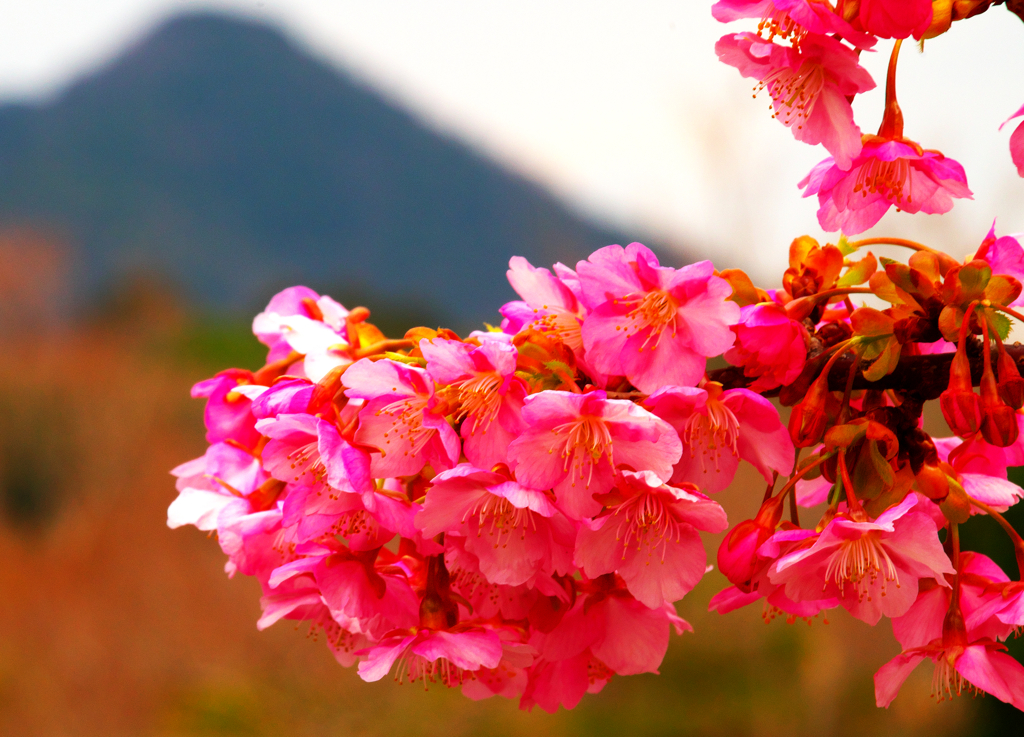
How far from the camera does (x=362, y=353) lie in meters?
0.63

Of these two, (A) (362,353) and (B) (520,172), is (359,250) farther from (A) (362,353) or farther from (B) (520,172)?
(A) (362,353)

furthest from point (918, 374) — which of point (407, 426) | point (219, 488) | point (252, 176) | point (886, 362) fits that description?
point (252, 176)

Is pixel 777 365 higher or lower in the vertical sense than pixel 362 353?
higher

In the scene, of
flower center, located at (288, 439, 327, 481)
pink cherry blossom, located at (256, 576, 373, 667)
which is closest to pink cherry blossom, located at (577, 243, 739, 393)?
flower center, located at (288, 439, 327, 481)

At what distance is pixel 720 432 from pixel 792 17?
0.94 ft

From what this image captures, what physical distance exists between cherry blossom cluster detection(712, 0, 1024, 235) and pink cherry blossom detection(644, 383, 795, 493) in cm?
18

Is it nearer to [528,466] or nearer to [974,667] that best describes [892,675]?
[974,667]

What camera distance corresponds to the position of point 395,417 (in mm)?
553

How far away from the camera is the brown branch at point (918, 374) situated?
1.90 feet

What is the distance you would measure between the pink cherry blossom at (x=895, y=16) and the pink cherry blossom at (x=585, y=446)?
0.98 feet

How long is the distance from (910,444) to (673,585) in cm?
20

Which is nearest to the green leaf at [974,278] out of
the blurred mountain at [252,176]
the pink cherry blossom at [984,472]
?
the pink cherry blossom at [984,472]

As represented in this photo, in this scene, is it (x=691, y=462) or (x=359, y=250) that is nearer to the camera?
(x=691, y=462)

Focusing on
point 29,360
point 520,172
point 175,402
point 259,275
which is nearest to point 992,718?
point 175,402
